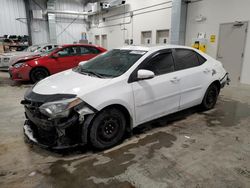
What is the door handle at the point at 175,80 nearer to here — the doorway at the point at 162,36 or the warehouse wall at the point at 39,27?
the doorway at the point at 162,36

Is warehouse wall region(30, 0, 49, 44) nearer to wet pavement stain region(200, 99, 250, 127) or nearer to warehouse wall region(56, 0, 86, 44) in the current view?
warehouse wall region(56, 0, 86, 44)

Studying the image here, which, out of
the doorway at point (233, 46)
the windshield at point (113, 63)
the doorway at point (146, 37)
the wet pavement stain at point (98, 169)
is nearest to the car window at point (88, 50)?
the windshield at point (113, 63)

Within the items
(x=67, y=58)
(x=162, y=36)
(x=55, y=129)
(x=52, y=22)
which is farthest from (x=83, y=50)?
(x=52, y=22)

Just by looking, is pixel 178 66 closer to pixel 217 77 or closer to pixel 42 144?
pixel 217 77

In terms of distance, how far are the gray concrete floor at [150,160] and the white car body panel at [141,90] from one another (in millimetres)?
396

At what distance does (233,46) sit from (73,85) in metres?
6.30

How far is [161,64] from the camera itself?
9.54ft

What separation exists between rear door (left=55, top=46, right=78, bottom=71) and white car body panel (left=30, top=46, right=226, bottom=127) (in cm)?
377

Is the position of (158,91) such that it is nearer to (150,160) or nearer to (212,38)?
(150,160)

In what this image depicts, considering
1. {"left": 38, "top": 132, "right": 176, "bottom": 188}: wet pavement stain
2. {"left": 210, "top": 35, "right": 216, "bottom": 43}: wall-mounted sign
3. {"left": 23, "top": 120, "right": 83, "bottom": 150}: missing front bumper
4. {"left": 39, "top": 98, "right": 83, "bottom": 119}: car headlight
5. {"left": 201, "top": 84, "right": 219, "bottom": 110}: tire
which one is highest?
{"left": 210, "top": 35, "right": 216, "bottom": 43}: wall-mounted sign

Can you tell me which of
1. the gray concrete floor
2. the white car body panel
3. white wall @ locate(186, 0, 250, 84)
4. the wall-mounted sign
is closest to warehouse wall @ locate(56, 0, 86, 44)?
white wall @ locate(186, 0, 250, 84)

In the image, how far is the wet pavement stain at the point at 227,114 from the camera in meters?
3.34

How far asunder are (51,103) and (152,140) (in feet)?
4.70

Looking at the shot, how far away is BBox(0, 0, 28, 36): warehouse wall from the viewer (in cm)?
1220
